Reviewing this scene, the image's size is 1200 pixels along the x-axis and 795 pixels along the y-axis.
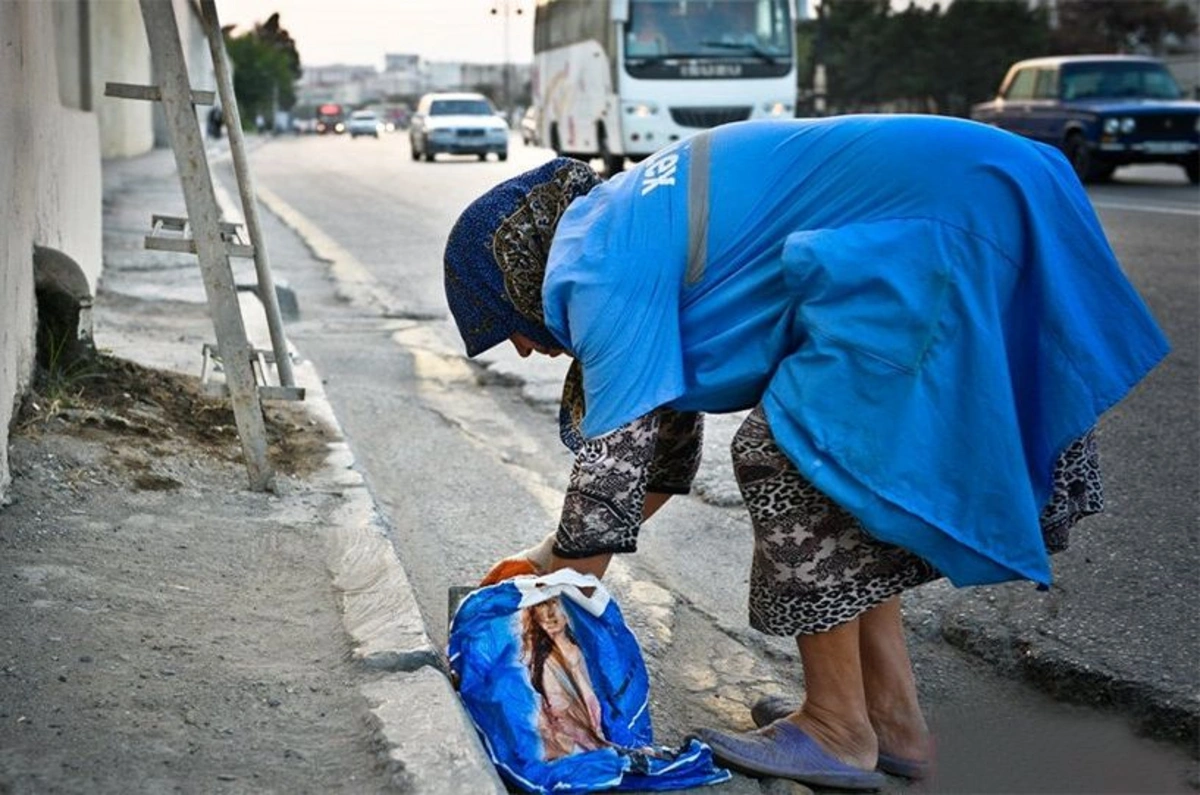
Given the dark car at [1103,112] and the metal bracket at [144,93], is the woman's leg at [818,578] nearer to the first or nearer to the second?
the metal bracket at [144,93]

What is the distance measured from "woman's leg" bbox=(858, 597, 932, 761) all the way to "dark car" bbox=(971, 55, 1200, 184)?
1801 centimetres

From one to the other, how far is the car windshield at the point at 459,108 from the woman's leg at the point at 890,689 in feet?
108

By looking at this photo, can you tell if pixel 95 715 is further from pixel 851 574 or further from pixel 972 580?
pixel 972 580

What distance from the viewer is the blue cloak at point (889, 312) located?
2752 millimetres

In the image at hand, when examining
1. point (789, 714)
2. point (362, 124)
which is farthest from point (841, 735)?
point (362, 124)

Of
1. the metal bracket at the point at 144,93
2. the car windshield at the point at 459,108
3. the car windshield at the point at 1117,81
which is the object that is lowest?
the car windshield at the point at 459,108

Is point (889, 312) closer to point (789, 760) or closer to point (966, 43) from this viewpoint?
point (789, 760)

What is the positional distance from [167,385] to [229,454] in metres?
0.87

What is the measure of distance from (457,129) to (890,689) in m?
31.9

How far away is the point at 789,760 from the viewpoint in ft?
9.80

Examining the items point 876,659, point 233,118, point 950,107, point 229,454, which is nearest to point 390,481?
point 229,454

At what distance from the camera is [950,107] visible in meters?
45.9

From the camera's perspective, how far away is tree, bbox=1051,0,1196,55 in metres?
46.9

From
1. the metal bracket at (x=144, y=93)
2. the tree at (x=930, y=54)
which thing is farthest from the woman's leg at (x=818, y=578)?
the tree at (x=930, y=54)
